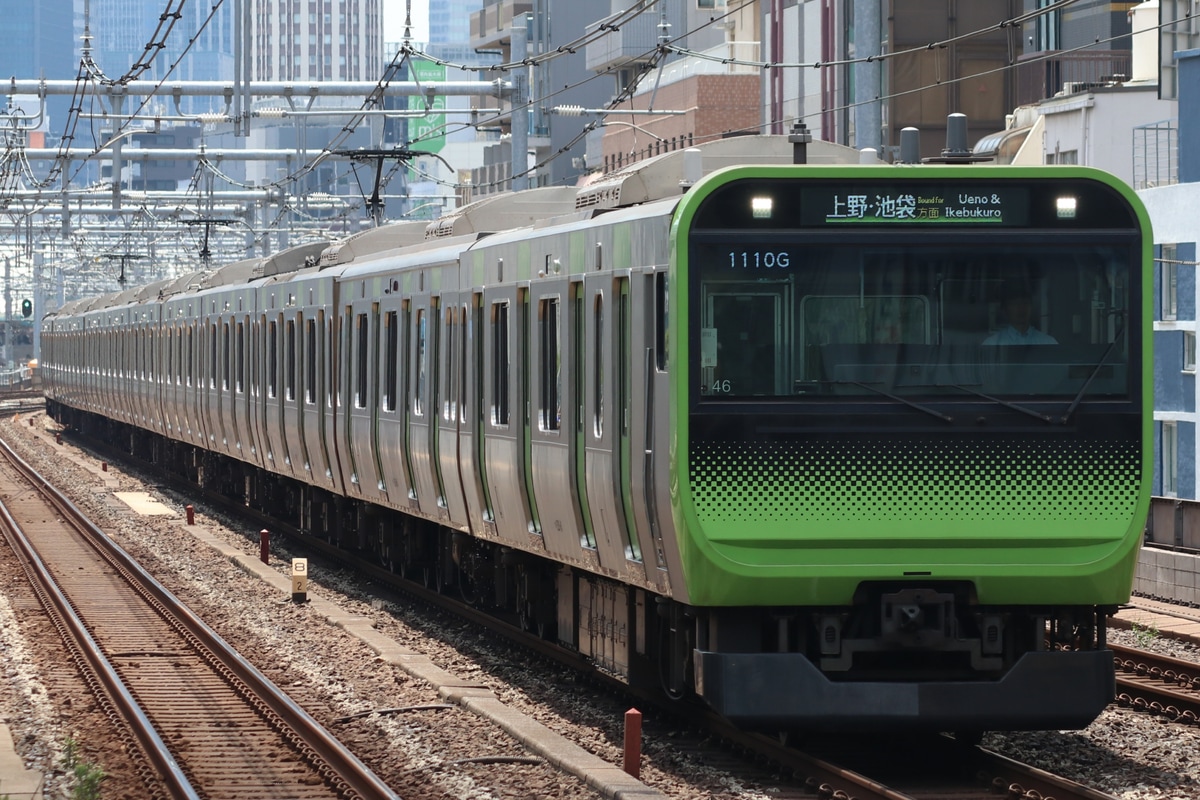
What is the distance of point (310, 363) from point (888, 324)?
1239 cm

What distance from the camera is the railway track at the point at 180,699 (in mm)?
10679

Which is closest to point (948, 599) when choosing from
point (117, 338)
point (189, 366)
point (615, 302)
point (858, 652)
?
point (858, 652)

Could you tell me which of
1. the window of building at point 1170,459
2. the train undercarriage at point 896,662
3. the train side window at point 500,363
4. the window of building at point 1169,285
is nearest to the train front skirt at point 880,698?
the train undercarriage at point 896,662

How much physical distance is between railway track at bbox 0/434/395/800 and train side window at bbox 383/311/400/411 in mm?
2275

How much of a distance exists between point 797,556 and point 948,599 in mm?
692

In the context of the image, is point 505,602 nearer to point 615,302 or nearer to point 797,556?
point 615,302

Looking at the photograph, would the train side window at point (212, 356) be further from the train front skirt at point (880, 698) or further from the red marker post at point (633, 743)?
the train front skirt at point (880, 698)

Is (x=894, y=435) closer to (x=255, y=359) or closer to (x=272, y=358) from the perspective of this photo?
(x=272, y=358)

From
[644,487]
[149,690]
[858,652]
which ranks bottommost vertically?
[149,690]

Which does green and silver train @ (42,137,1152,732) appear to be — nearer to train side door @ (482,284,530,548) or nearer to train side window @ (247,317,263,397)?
train side door @ (482,284,530,548)

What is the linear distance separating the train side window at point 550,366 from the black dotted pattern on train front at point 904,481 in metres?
2.44

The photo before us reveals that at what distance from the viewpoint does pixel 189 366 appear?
31.1m

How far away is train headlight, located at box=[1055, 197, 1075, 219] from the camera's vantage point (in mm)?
9820

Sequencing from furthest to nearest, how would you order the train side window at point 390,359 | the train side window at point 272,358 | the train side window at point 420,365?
the train side window at point 272,358 → the train side window at point 390,359 → the train side window at point 420,365
